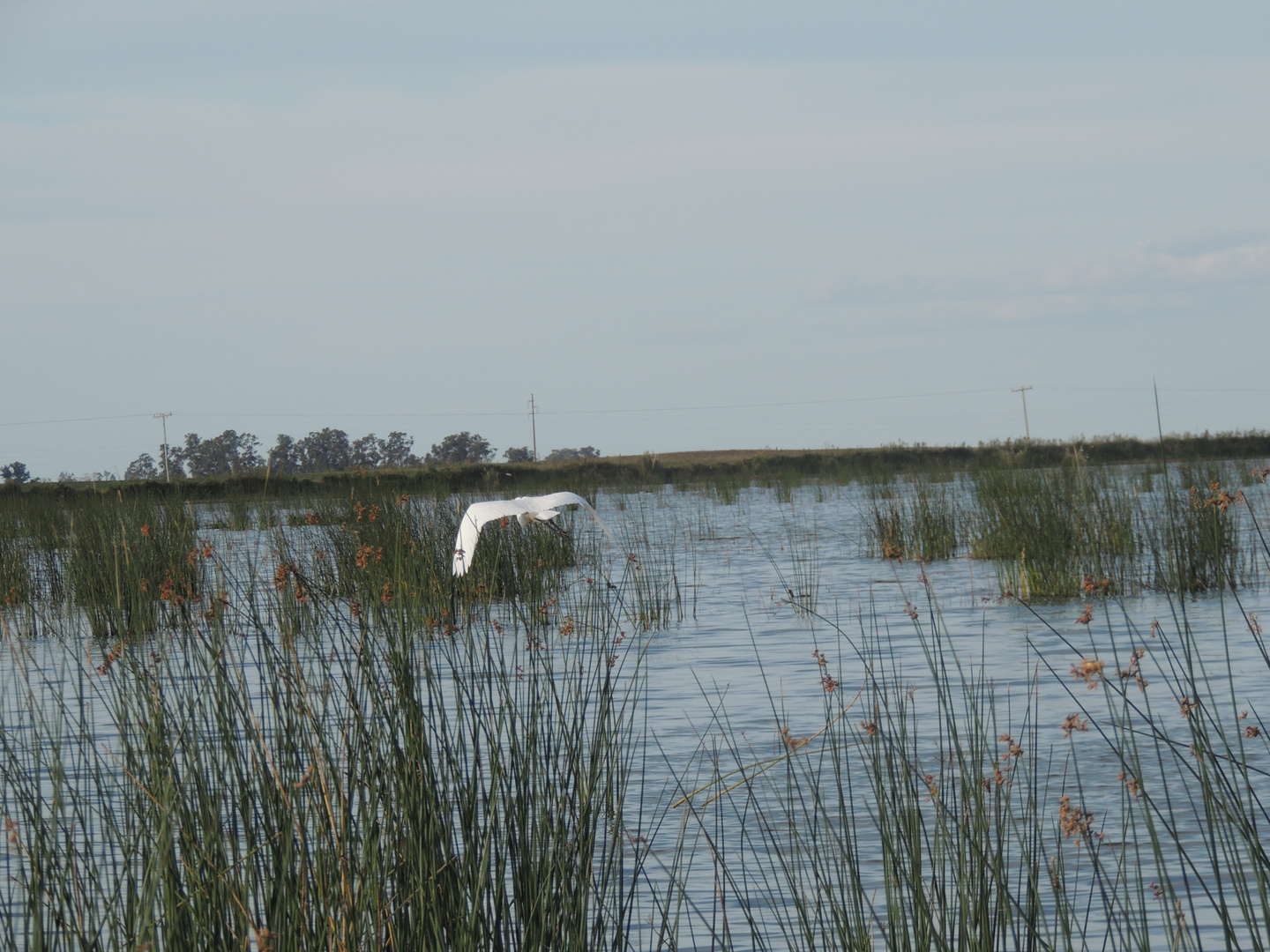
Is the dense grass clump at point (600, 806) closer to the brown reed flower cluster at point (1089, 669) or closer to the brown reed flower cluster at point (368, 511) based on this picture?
the brown reed flower cluster at point (1089, 669)

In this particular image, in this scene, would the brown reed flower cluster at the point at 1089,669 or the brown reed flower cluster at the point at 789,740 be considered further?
the brown reed flower cluster at the point at 789,740

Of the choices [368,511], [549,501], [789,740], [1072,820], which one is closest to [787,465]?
[549,501]

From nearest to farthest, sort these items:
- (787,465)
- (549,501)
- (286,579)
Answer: (286,579) < (549,501) < (787,465)

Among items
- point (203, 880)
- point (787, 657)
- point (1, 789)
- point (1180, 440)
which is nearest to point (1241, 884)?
point (203, 880)

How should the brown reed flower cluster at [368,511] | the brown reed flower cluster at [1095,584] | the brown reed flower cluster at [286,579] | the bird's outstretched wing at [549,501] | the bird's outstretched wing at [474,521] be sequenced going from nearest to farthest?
the brown reed flower cluster at [286,579], the brown reed flower cluster at [1095,584], the bird's outstretched wing at [474,521], the brown reed flower cluster at [368,511], the bird's outstretched wing at [549,501]

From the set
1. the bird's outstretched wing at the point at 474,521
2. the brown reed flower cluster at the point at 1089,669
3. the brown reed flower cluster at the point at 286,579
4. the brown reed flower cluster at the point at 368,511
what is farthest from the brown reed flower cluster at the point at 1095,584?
the brown reed flower cluster at the point at 368,511

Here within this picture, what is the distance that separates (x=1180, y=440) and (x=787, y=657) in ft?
61.1

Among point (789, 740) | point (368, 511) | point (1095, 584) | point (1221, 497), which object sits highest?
point (368, 511)

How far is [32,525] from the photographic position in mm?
8547

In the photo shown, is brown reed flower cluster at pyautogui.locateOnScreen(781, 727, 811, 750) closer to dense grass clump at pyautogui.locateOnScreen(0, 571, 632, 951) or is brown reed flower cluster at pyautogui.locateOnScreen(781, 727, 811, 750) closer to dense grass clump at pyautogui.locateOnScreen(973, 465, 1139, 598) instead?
dense grass clump at pyautogui.locateOnScreen(0, 571, 632, 951)

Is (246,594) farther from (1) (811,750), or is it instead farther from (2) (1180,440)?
(2) (1180,440)

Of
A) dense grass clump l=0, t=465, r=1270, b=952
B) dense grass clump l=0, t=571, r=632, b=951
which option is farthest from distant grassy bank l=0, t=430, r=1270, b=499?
dense grass clump l=0, t=571, r=632, b=951

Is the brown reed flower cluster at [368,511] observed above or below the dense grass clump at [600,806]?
above

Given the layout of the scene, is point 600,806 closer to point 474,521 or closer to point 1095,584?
point 1095,584
